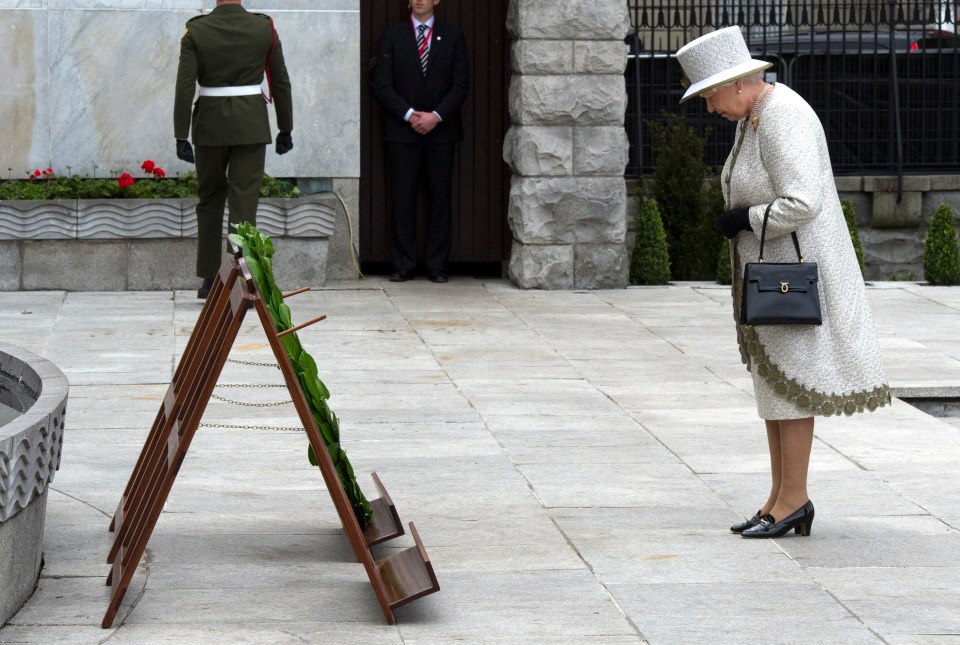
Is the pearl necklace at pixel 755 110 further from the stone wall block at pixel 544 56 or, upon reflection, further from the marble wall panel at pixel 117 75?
the marble wall panel at pixel 117 75

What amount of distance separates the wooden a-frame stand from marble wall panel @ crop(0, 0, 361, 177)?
24.6ft

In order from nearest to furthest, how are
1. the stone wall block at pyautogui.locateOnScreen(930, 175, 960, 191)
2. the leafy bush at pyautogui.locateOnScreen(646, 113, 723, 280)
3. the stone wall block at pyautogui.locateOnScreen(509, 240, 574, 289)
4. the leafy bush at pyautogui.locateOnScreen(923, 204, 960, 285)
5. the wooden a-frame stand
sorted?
1. the wooden a-frame stand
2. the stone wall block at pyautogui.locateOnScreen(509, 240, 574, 289)
3. the leafy bush at pyautogui.locateOnScreen(923, 204, 960, 285)
4. the leafy bush at pyautogui.locateOnScreen(646, 113, 723, 280)
5. the stone wall block at pyautogui.locateOnScreen(930, 175, 960, 191)

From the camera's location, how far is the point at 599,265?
41.2 ft

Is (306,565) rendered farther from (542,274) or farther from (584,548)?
(542,274)

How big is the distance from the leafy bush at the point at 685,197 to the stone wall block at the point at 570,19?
1532mm

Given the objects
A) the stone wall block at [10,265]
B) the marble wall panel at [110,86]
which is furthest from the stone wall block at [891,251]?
the stone wall block at [10,265]

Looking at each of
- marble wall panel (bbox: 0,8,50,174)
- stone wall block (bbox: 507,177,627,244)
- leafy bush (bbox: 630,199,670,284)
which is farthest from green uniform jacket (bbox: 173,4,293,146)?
leafy bush (bbox: 630,199,670,284)

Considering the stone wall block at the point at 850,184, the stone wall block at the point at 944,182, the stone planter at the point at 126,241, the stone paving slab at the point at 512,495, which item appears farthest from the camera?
the stone wall block at the point at 944,182

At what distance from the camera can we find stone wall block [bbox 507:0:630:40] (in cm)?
1216

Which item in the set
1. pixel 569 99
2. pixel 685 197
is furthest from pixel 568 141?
pixel 685 197

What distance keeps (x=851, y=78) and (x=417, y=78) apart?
166 inches

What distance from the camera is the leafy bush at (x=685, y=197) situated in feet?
44.2

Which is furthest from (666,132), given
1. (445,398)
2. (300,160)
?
(445,398)

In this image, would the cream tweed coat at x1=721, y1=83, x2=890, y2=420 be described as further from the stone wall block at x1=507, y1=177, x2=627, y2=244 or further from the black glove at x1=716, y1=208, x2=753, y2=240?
the stone wall block at x1=507, y1=177, x2=627, y2=244
